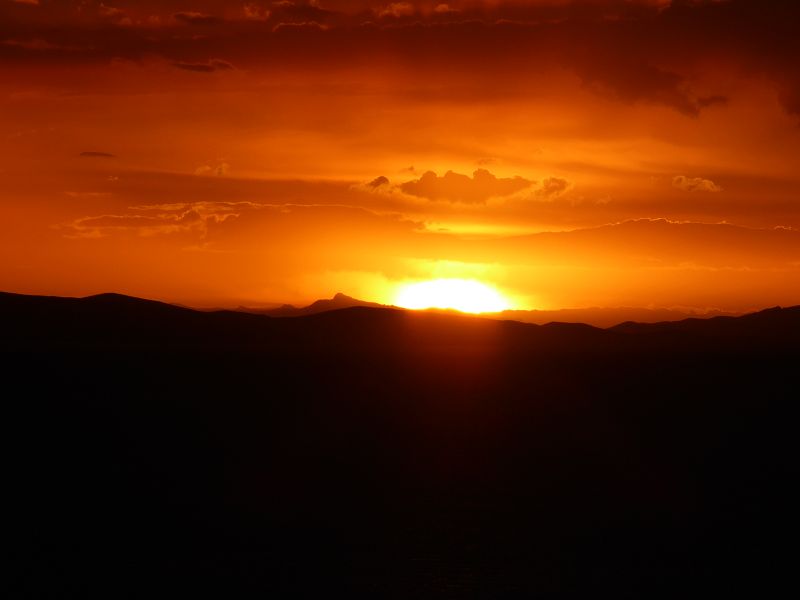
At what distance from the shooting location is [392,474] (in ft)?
113

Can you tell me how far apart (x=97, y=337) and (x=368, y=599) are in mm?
72188

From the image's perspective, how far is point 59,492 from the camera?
30109 millimetres

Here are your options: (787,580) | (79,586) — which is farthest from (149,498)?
(787,580)

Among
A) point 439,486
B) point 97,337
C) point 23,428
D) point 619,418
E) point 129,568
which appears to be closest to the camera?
point 129,568

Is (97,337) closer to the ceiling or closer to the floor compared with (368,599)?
closer to the ceiling

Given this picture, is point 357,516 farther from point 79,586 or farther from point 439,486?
point 79,586

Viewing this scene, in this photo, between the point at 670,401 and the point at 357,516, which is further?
the point at 670,401

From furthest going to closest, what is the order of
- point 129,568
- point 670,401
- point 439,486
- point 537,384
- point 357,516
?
point 537,384 → point 670,401 → point 439,486 → point 357,516 → point 129,568

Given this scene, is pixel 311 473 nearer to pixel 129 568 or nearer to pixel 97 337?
pixel 129 568

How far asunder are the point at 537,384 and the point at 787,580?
109ft

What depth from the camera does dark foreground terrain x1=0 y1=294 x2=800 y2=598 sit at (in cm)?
2292

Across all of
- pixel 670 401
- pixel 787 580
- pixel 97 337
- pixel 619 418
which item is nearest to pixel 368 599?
pixel 787 580

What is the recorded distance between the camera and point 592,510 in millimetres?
29688

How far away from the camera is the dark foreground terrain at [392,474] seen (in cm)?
2292
